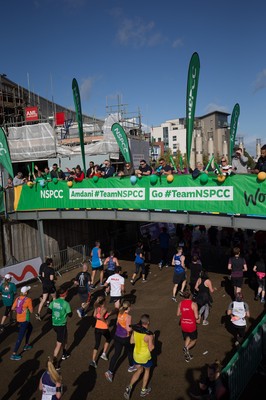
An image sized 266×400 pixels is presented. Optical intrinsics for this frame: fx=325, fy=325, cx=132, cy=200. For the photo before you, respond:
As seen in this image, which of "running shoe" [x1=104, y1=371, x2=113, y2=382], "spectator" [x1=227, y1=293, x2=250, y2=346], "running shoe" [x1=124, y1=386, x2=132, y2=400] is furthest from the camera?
"spectator" [x1=227, y1=293, x2=250, y2=346]

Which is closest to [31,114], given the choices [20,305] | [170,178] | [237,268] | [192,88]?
[192,88]

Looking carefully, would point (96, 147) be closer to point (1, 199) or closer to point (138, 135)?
point (138, 135)

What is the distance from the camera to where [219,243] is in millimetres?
18078

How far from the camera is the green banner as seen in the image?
9.42 m

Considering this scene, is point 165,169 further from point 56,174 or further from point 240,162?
point 56,174

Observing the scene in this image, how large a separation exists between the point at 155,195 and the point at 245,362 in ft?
21.3

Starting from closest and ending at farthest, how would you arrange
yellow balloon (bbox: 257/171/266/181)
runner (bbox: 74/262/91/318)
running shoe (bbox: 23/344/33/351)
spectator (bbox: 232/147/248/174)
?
running shoe (bbox: 23/344/33/351) → yellow balloon (bbox: 257/171/266/181) → runner (bbox: 74/262/91/318) → spectator (bbox: 232/147/248/174)

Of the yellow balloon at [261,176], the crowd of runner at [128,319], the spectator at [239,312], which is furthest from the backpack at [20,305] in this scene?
the yellow balloon at [261,176]

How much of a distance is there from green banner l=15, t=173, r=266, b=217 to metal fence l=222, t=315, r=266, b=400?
3631 mm

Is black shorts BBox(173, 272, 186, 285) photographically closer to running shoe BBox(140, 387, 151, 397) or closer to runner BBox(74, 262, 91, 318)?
runner BBox(74, 262, 91, 318)

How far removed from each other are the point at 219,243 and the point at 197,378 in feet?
39.1

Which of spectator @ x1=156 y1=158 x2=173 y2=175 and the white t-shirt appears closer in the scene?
the white t-shirt

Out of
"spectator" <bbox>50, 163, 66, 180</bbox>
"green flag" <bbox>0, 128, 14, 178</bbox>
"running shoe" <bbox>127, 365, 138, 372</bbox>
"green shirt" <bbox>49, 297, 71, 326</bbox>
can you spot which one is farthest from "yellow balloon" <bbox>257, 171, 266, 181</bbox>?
"green flag" <bbox>0, 128, 14, 178</bbox>

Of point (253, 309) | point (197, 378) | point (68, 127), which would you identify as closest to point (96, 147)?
point (68, 127)
